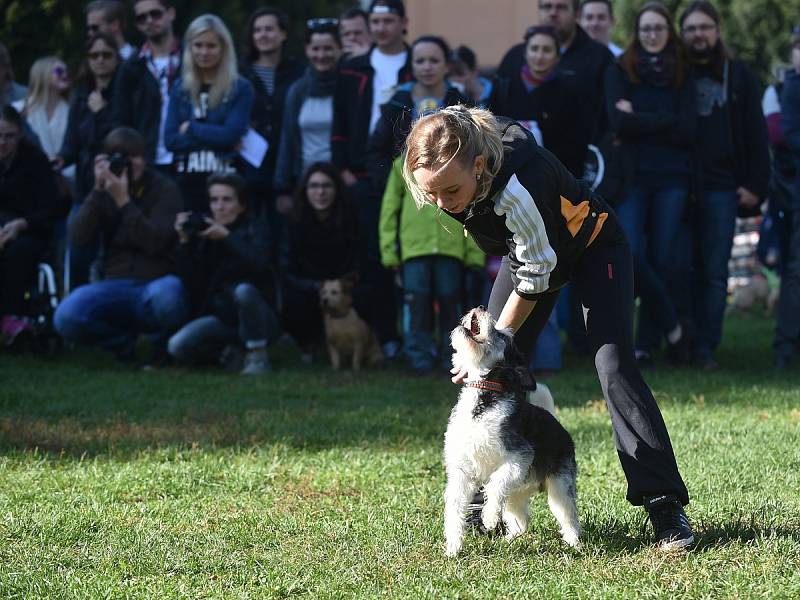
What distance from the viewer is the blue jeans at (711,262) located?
9.38 metres

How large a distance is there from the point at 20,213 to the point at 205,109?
6.19 ft

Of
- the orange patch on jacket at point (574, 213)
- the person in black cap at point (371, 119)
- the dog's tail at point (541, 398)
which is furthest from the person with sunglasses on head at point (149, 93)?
the orange patch on jacket at point (574, 213)

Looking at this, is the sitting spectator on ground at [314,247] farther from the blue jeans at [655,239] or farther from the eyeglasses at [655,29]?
the eyeglasses at [655,29]

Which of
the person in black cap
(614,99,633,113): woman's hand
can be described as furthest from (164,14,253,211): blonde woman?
(614,99,633,113): woman's hand

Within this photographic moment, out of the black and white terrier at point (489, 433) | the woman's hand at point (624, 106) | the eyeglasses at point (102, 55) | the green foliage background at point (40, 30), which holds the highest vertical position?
the green foliage background at point (40, 30)

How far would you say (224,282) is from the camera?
9562mm

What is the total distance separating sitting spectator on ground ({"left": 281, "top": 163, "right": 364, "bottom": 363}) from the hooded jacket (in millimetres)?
5144

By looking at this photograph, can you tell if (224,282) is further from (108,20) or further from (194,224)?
(108,20)

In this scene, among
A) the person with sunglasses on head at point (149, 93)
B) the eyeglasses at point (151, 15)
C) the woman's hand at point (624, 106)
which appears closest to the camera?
the woman's hand at point (624, 106)

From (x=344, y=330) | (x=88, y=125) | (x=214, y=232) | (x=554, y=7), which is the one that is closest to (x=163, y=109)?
(x=88, y=125)

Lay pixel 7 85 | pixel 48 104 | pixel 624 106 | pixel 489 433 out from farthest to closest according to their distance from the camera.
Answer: pixel 48 104 → pixel 7 85 → pixel 624 106 → pixel 489 433

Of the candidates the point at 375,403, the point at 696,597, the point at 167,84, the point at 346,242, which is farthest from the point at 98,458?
the point at 167,84

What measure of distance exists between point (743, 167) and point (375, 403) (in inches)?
148

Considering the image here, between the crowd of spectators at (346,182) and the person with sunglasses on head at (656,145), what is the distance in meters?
0.02
